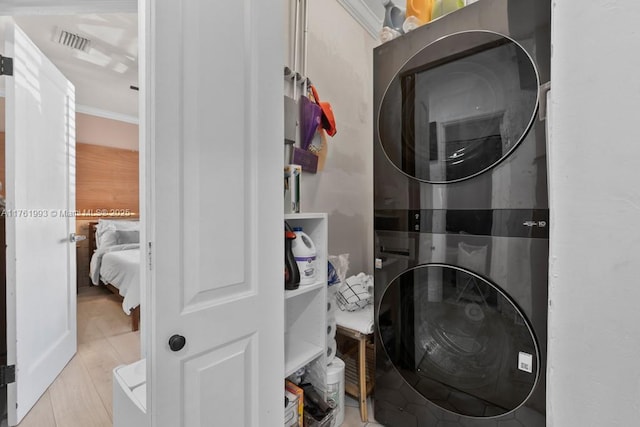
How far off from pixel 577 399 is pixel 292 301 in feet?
4.11

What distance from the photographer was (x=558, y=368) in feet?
0.80

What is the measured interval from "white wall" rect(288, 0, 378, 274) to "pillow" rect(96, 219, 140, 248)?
3.26m

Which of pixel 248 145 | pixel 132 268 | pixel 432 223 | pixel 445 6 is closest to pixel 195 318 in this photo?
pixel 248 145

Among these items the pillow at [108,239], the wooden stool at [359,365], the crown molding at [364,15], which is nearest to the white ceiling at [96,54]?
the crown molding at [364,15]

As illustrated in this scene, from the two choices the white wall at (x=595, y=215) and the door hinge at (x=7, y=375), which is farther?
the door hinge at (x=7, y=375)

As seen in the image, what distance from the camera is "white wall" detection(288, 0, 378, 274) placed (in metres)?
1.73

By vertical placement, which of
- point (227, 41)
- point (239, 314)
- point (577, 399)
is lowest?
point (239, 314)

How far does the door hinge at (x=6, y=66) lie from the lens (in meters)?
1.48

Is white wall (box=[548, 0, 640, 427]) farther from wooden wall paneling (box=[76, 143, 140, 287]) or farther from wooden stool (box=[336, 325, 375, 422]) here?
wooden wall paneling (box=[76, 143, 140, 287])

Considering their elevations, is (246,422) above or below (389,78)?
below

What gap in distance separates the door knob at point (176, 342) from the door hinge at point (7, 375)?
5.09 feet

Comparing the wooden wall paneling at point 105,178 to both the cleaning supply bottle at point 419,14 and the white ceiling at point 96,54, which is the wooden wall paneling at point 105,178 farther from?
the cleaning supply bottle at point 419,14

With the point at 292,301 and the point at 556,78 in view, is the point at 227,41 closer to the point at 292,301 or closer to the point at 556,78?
the point at 556,78

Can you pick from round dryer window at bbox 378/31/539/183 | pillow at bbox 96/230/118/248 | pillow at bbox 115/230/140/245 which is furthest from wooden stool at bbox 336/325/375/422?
pillow at bbox 115/230/140/245
